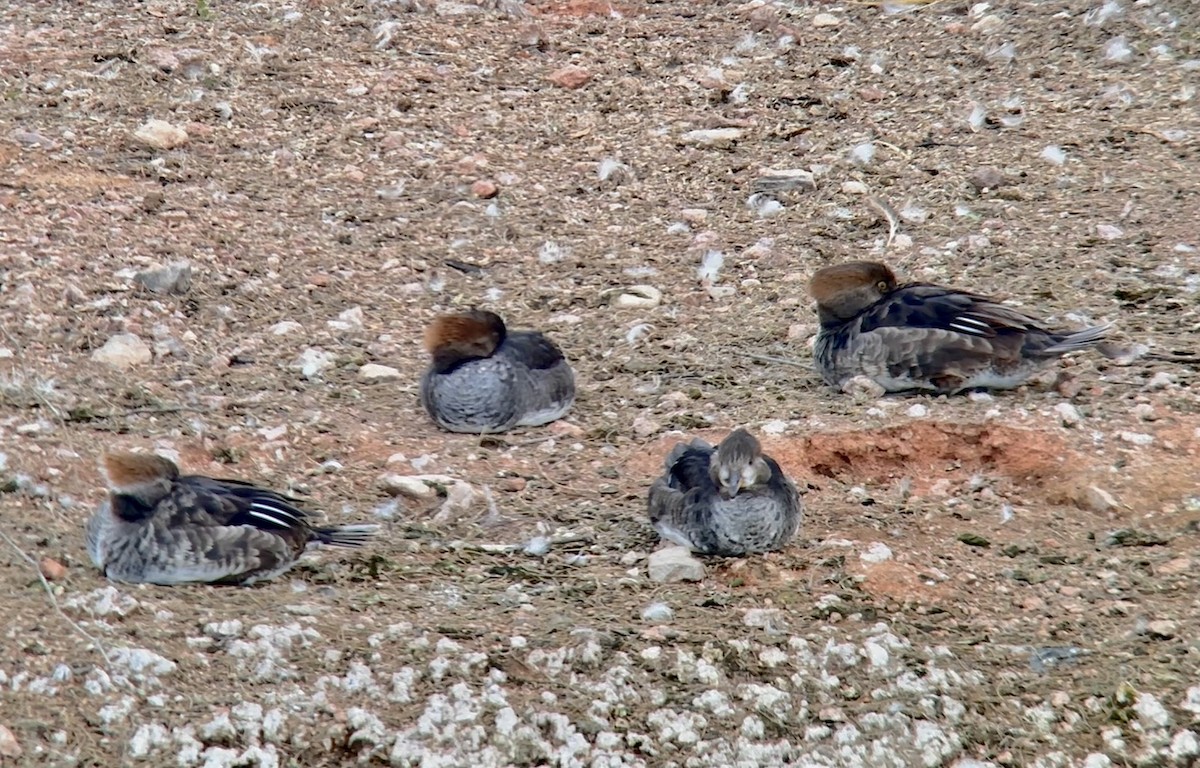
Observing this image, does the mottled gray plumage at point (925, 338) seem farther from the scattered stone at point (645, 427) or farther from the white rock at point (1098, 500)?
the white rock at point (1098, 500)

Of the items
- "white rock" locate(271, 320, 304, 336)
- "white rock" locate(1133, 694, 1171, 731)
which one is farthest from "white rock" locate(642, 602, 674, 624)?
"white rock" locate(271, 320, 304, 336)

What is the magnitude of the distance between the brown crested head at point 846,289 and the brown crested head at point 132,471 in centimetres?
311

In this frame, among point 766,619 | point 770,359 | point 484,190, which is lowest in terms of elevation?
point 770,359

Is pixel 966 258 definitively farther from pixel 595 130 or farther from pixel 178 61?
pixel 178 61

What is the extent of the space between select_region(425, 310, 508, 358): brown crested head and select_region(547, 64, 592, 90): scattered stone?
140 inches

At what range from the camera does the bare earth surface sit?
461 centimetres

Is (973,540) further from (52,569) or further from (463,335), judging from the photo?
(52,569)

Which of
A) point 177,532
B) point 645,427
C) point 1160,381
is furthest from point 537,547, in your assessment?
point 1160,381

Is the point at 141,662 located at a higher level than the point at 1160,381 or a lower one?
higher

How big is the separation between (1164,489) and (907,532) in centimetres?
97

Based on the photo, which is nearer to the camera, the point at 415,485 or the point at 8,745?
the point at 8,745

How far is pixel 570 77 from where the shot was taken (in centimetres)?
1005

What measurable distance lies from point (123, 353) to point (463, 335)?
156 centimetres

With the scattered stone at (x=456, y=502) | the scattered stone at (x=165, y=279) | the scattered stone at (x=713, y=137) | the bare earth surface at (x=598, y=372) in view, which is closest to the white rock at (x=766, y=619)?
the bare earth surface at (x=598, y=372)
